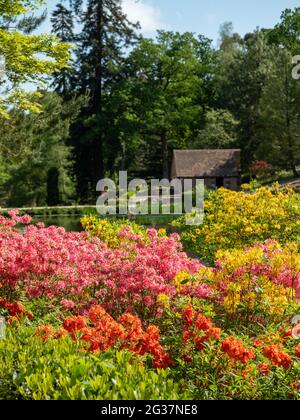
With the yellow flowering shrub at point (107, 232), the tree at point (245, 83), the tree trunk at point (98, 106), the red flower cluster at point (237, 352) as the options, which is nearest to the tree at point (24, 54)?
the yellow flowering shrub at point (107, 232)

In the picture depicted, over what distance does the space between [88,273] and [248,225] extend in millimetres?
6165

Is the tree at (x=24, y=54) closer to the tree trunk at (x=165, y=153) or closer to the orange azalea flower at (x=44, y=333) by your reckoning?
the orange azalea flower at (x=44, y=333)

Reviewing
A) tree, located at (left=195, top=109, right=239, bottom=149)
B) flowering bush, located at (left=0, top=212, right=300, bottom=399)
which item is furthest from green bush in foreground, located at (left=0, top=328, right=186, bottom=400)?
tree, located at (left=195, top=109, right=239, bottom=149)

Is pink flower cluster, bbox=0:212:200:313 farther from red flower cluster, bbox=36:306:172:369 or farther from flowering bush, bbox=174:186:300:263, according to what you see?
flowering bush, bbox=174:186:300:263

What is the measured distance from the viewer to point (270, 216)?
12.6m

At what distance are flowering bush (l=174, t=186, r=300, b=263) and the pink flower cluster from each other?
4901 millimetres

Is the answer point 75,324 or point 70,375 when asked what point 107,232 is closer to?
point 75,324

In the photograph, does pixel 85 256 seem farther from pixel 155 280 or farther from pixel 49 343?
pixel 49 343

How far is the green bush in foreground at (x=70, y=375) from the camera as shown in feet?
12.1

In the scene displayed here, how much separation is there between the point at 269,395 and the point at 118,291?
2.89 metres

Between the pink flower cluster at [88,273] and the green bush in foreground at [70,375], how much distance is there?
7.15ft

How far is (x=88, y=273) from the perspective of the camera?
7.32 metres

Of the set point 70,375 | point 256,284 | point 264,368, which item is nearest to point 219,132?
point 256,284

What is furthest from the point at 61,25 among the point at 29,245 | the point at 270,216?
the point at 29,245
